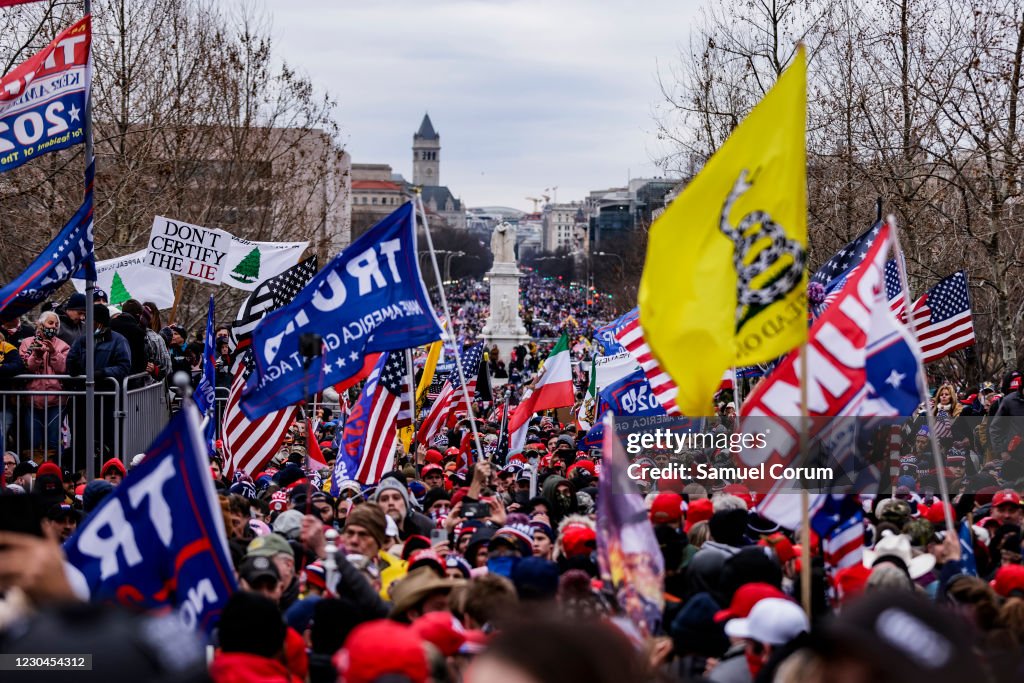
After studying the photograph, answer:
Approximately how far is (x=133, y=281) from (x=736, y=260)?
14.2 metres

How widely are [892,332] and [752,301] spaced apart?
141 cm

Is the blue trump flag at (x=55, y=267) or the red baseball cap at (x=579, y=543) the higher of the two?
the blue trump flag at (x=55, y=267)

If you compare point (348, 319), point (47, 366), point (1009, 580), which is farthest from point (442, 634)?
point (47, 366)

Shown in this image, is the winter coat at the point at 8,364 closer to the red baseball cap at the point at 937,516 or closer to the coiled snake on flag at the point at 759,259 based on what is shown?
the red baseball cap at the point at 937,516

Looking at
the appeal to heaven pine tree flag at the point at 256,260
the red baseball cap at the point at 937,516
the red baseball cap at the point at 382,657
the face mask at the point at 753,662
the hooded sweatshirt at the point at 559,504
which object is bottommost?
the hooded sweatshirt at the point at 559,504

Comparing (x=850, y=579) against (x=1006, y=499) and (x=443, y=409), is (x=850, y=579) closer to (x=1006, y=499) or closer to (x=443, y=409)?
(x=1006, y=499)

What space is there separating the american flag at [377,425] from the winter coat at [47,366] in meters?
3.38

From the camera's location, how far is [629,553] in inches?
263

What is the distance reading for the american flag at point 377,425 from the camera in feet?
39.9

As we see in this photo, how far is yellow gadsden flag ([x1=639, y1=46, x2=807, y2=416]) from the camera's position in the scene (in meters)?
6.92

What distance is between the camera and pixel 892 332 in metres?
8.07

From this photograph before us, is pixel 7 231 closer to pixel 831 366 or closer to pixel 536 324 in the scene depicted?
pixel 831 366

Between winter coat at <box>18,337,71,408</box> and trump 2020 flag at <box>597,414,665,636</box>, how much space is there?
8.41 m

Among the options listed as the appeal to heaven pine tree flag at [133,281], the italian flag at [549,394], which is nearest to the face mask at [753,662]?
the italian flag at [549,394]
